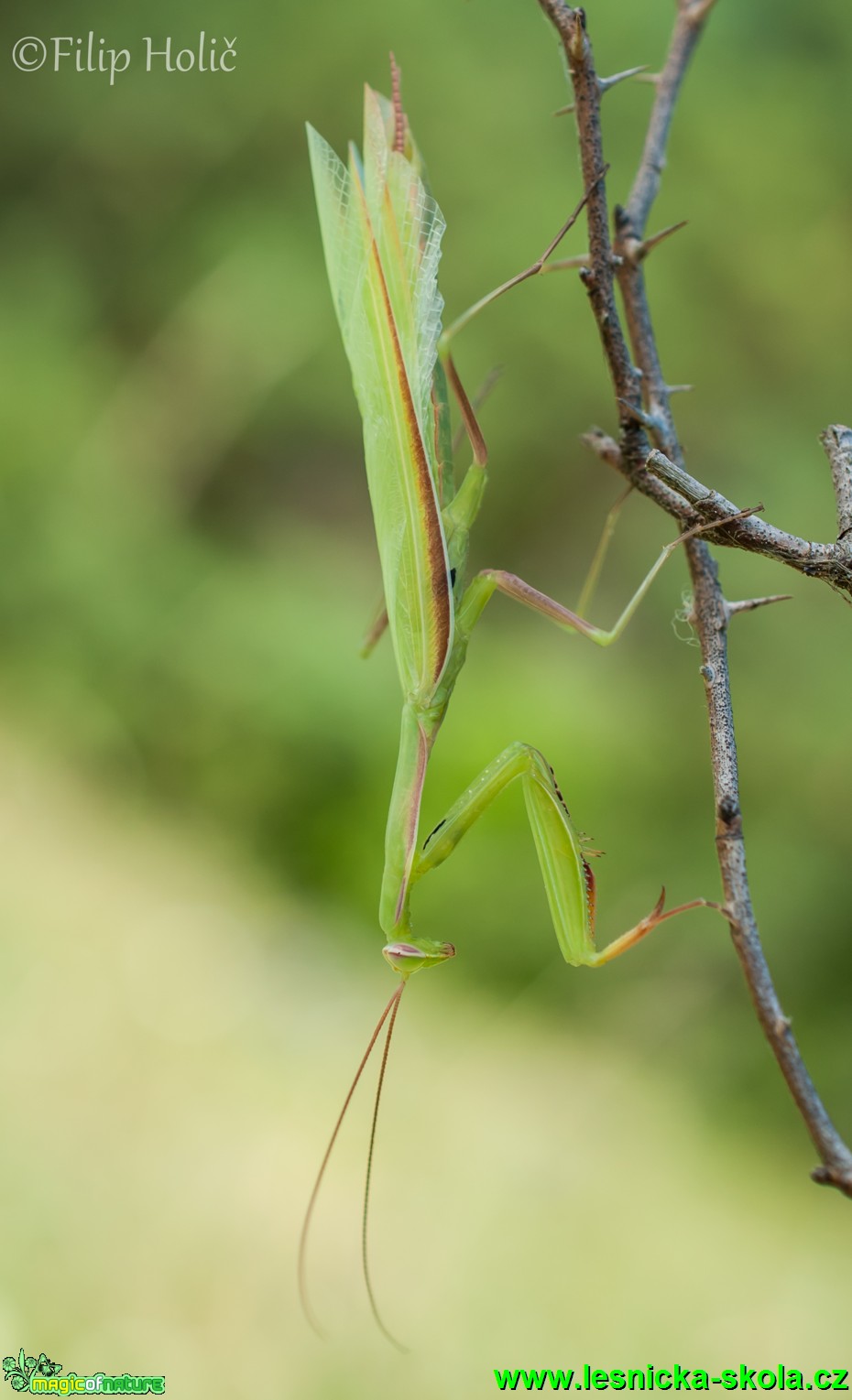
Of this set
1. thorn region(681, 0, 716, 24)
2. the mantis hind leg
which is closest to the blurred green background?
the mantis hind leg

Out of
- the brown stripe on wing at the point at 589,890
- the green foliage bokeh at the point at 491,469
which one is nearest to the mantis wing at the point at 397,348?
the brown stripe on wing at the point at 589,890

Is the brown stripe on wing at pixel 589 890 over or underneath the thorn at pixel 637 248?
underneath

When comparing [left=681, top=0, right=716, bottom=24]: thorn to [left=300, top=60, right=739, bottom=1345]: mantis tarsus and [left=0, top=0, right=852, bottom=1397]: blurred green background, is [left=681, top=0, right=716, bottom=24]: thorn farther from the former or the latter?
[left=0, top=0, right=852, bottom=1397]: blurred green background

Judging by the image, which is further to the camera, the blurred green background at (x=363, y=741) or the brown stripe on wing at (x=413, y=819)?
the blurred green background at (x=363, y=741)

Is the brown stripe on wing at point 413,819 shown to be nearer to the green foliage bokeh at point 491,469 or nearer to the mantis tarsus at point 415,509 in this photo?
the mantis tarsus at point 415,509

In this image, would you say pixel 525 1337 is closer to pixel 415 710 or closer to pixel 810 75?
pixel 415 710
